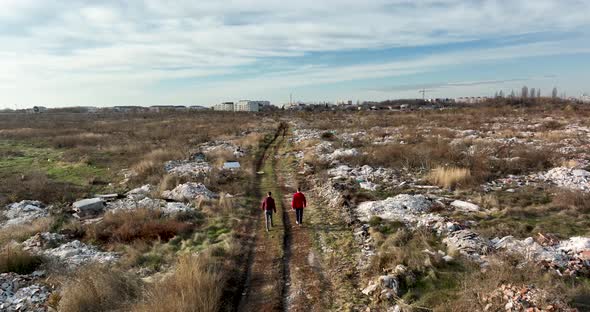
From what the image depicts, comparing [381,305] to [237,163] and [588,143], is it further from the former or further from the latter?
[588,143]

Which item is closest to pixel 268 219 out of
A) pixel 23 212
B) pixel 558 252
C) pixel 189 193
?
pixel 189 193

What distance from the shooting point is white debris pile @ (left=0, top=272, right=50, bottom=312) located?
6.45 metres

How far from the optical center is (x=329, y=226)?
10508 millimetres

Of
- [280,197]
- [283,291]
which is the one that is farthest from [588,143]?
[283,291]

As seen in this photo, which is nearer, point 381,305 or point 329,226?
point 381,305

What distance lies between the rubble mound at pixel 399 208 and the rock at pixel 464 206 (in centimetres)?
78

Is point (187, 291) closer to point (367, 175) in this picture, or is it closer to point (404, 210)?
point (404, 210)

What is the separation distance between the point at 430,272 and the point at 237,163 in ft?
48.1

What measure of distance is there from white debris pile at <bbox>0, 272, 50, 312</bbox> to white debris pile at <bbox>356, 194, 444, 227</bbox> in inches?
313

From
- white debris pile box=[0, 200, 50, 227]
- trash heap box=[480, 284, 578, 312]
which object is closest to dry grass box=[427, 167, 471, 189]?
trash heap box=[480, 284, 578, 312]

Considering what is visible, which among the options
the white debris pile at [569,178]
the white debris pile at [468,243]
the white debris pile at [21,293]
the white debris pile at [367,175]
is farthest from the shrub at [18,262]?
the white debris pile at [569,178]

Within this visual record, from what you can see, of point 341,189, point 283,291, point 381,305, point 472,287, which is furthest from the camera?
point 341,189

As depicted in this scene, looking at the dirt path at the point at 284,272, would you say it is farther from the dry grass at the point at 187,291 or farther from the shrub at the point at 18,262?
the shrub at the point at 18,262

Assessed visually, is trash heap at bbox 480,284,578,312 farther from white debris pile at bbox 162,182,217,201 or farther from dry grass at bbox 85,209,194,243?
white debris pile at bbox 162,182,217,201
